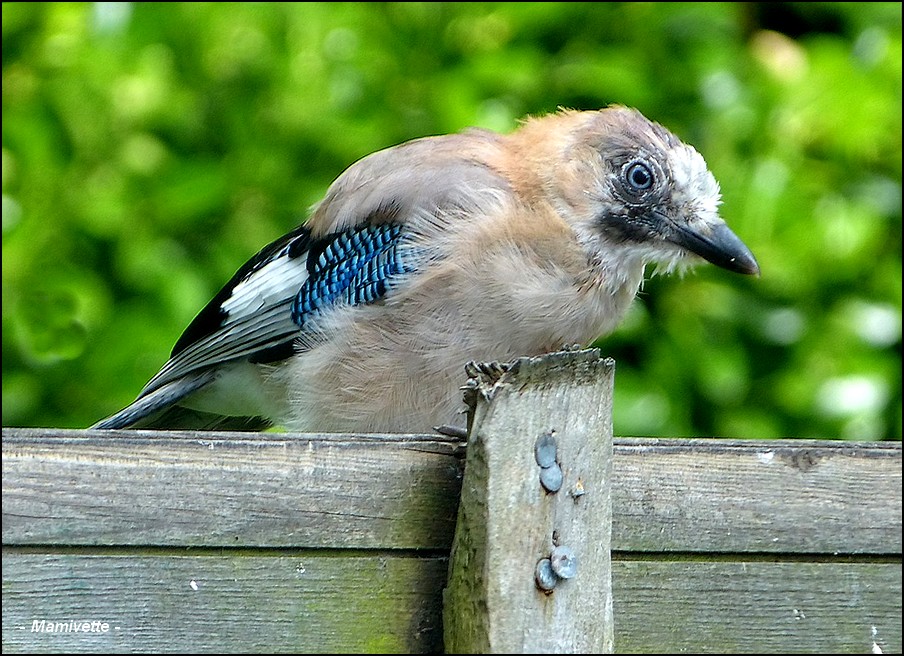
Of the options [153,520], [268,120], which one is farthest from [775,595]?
[268,120]

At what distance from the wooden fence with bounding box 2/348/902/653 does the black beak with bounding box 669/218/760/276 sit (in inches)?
33.1

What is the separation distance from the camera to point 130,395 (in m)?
3.01

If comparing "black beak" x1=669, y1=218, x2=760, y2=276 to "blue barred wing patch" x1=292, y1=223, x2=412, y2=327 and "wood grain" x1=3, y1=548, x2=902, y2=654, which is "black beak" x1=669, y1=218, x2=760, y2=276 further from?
"wood grain" x1=3, y1=548, x2=902, y2=654

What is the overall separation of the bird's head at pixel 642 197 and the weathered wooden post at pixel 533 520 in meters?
1.01

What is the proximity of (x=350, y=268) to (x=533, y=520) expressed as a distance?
3.70 feet

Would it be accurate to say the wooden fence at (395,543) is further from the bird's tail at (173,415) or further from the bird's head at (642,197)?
the bird's tail at (173,415)

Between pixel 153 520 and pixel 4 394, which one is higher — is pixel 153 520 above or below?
below

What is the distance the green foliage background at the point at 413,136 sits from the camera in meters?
3.03

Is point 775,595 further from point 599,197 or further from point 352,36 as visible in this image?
point 352,36

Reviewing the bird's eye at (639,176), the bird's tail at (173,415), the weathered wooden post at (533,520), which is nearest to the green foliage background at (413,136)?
the bird's tail at (173,415)

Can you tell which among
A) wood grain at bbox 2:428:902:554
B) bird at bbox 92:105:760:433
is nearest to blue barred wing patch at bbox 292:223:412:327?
bird at bbox 92:105:760:433

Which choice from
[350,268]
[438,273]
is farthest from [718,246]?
[350,268]

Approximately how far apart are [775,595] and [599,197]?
3.59ft

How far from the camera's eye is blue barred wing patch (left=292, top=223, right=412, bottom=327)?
2.57 m
